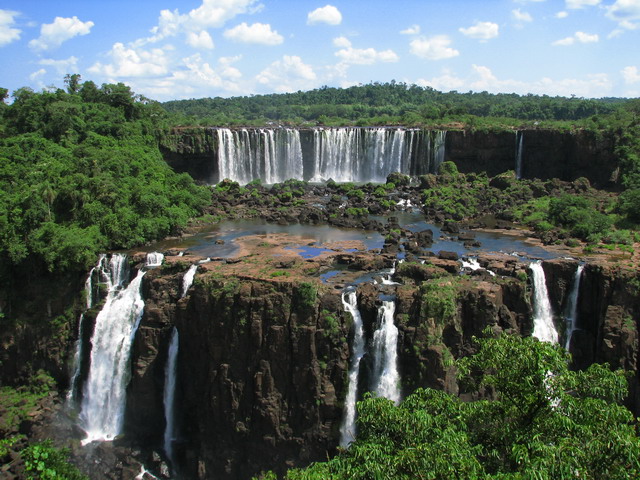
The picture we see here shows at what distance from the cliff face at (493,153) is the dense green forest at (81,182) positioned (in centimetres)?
398

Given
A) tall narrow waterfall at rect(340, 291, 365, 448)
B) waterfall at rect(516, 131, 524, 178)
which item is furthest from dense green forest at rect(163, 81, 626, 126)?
tall narrow waterfall at rect(340, 291, 365, 448)

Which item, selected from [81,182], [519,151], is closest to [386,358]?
[81,182]

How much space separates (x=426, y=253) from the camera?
3103cm

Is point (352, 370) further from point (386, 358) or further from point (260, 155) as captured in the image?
point (260, 155)

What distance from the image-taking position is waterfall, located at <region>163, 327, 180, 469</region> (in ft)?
85.6

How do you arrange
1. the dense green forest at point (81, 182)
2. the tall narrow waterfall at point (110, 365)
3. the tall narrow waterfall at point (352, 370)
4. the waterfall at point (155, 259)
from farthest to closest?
1. the dense green forest at point (81, 182)
2. the waterfall at point (155, 259)
3. the tall narrow waterfall at point (110, 365)
4. the tall narrow waterfall at point (352, 370)

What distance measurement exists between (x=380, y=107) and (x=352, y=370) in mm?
84938

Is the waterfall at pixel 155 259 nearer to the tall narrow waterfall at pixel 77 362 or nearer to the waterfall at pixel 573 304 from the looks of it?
the tall narrow waterfall at pixel 77 362

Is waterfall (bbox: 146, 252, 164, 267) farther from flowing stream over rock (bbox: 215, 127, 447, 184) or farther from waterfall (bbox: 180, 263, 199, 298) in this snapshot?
flowing stream over rock (bbox: 215, 127, 447, 184)

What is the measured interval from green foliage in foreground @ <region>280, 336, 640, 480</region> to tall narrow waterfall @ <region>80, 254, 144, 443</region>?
18.1 meters

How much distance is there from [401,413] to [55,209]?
30.1 meters

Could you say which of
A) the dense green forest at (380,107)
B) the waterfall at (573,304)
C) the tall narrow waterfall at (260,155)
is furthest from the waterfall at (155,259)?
the dense green forest at (380,107)

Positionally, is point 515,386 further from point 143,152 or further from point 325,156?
point 325,156

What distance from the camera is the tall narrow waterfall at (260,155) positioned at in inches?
2256
